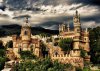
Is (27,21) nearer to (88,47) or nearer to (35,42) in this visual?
(35,42)

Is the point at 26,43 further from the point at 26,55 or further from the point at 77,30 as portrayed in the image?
the point at 77,30

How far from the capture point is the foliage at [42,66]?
81.5 m

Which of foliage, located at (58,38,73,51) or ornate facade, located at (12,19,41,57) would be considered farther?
ornate facade, located at (12,19,41,57)

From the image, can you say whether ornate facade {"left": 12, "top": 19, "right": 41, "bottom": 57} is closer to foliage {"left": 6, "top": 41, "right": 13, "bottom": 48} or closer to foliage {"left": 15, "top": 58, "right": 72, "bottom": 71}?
foliage {"left": 6, "top": 41, "right": 13, "bottom": 48}

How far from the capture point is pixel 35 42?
9006 centimetres

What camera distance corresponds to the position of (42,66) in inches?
3231

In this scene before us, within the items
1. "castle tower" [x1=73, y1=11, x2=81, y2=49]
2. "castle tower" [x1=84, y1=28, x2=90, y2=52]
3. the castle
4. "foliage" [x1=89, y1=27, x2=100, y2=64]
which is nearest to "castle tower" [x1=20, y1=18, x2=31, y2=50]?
the castle

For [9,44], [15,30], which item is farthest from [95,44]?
[15,30]

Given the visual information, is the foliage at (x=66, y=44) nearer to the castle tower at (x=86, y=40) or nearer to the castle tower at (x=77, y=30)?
the castle tower at (x=77, y=30)

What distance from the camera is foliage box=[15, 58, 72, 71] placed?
81.5m

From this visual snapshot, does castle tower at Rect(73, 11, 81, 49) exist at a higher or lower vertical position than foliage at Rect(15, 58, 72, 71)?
higher

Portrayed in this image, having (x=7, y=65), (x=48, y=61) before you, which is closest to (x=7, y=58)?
(x=7, y=65)

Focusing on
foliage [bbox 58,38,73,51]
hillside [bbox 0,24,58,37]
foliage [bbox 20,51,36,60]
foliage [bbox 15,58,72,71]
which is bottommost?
foliage [bbox 15,58,72,71]

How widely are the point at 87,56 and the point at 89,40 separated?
5273mm
